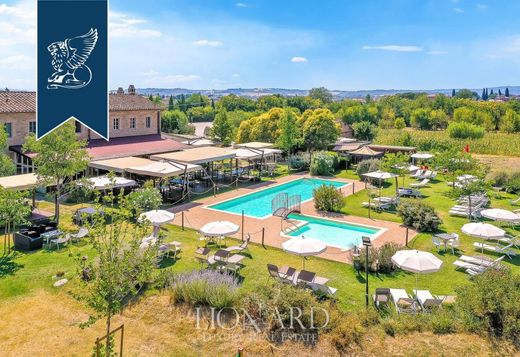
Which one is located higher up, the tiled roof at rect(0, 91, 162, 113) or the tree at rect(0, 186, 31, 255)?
the tiled roof at rect(0, 91, 162, 113)

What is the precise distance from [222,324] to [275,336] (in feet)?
4.89

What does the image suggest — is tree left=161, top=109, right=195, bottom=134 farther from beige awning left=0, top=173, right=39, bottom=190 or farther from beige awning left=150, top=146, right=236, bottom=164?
beige awning left=0, top=173, right=39, bottom=190

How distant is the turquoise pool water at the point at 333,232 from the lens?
1898 cm

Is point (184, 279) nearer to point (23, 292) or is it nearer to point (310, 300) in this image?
point (310, 300)

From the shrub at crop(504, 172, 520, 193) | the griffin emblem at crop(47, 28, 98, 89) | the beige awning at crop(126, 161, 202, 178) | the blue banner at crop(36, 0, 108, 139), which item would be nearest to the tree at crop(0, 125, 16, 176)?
the blue banner at crop(36, 0, 108, 139)

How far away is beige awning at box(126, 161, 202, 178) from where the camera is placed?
2391 cm

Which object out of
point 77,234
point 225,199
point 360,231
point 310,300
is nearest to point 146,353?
point 310,300

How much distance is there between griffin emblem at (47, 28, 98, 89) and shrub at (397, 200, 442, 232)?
622 inches

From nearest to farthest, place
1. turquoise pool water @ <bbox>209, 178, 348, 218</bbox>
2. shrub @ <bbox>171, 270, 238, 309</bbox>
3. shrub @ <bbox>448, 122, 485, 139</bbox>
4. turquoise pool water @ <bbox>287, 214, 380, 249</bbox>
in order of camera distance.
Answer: shrub @ <bbox>171, 270, 238, 309</bbox> → turquoise pool water @ <bbox>287, 214, 380, 249</bbox> → turquoise pool water @ <bbox>209, 178, 348, 218</bbox> → shrub @ <bbox>448, 122, 485, 139</bbox>

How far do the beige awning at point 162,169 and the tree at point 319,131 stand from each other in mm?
16857

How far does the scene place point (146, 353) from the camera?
9.90 metres

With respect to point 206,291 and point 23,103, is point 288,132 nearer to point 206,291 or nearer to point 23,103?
point 23,103

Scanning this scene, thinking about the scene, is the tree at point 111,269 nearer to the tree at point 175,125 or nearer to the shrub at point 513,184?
the shrub at point 513,184

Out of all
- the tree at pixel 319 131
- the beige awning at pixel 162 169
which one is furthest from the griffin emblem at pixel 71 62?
the tree at pixel 319 131
